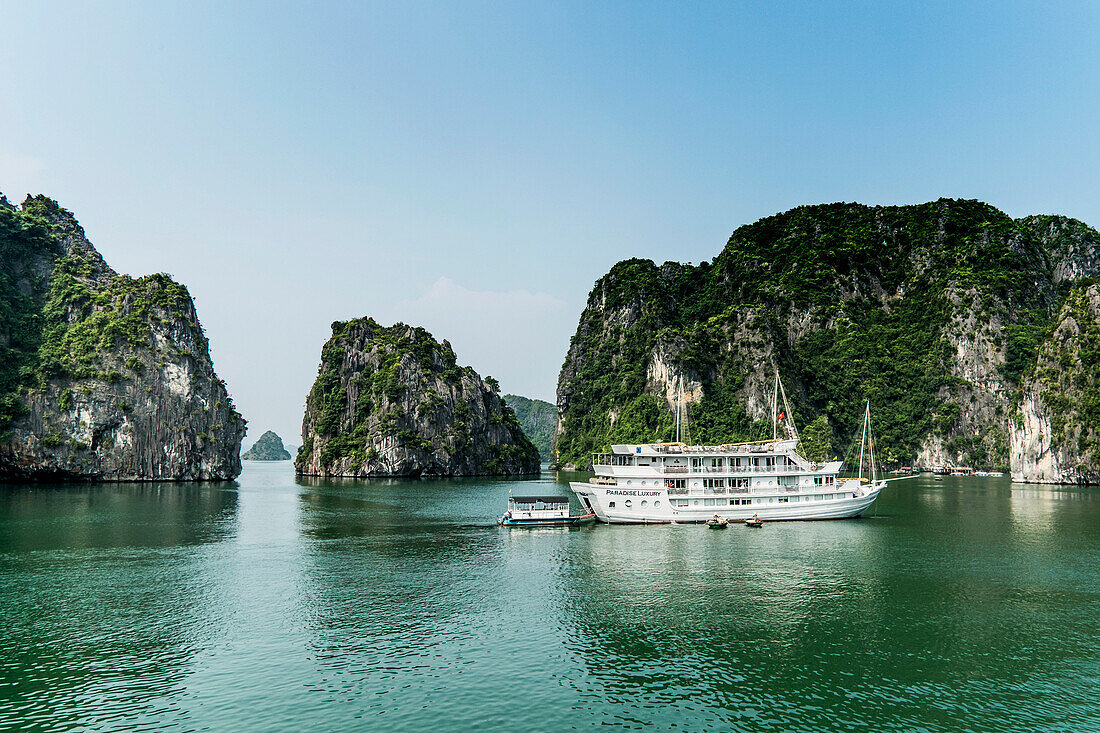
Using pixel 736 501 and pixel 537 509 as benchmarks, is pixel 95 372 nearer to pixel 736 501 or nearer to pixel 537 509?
pixel 537 509

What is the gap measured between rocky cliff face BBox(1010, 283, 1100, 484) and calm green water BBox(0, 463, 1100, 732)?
77868 millimetres

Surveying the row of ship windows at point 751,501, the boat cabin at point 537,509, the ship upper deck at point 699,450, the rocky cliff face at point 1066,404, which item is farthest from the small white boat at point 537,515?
the rocky cliff face at point 1066,404

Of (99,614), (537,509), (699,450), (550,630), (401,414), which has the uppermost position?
(401,414)

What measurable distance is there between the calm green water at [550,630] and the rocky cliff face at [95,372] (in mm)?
73884

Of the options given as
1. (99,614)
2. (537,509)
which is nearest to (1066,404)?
(537,509)

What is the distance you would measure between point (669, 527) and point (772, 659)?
39351 mm

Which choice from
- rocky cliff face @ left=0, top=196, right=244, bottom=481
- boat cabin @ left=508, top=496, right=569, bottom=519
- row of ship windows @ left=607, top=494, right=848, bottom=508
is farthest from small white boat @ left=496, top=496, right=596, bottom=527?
rocky cliff face @ left=0, top=196, right=244, bottom=481

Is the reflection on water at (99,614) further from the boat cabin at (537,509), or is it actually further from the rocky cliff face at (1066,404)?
the rocky cliff face at (1066,404)

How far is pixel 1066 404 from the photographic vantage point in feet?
424

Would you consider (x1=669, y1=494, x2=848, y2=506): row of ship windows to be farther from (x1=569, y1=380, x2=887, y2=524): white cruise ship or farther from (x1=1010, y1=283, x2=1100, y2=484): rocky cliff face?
(x1=1010, y1=283, x2=1100, y2=484): rocky cliff face

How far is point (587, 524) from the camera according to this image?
7038cm

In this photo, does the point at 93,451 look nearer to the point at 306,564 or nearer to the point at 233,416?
the point at 233,416

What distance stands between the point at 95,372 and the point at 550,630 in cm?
12994

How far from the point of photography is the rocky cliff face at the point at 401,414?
16550 centimetres
